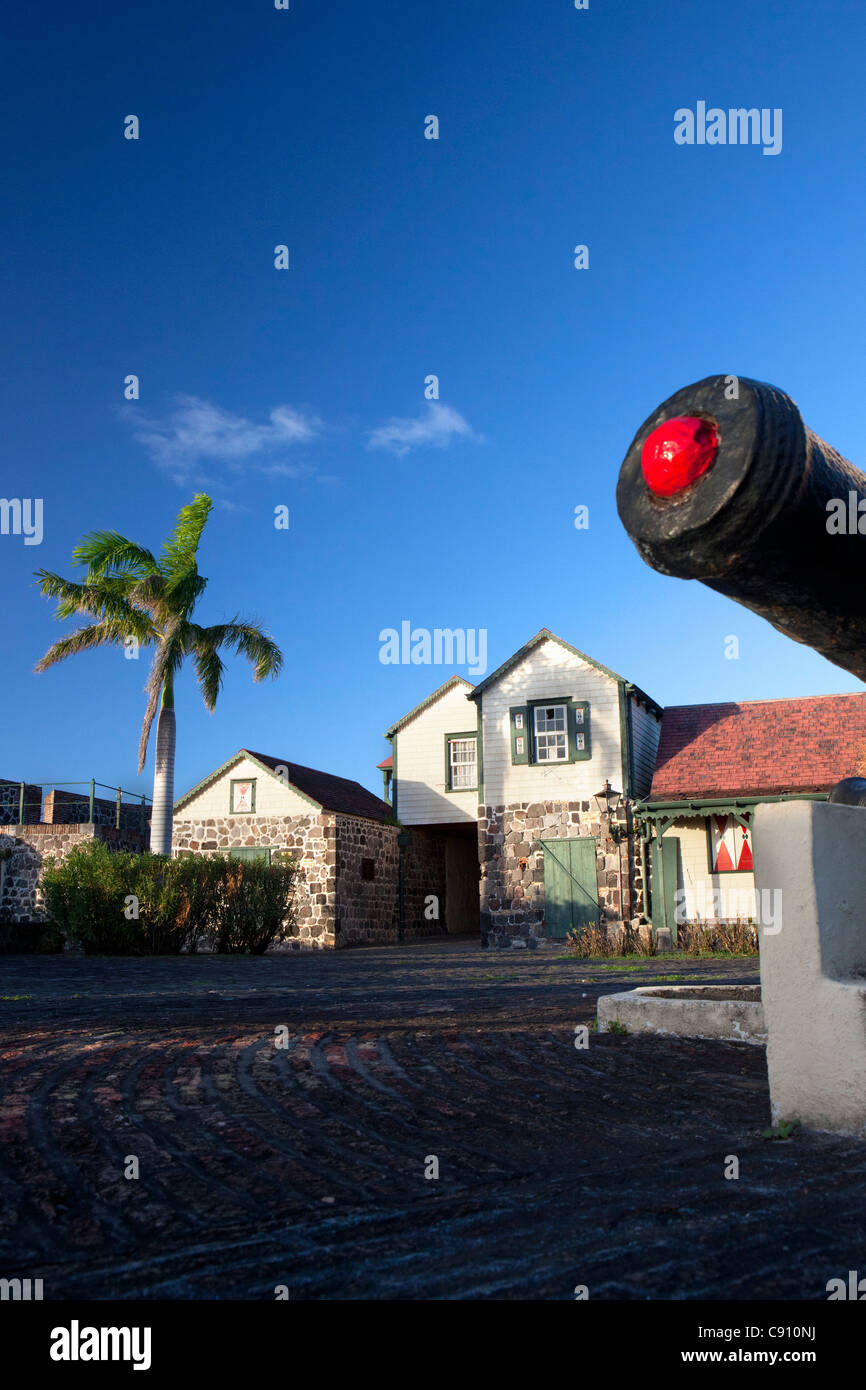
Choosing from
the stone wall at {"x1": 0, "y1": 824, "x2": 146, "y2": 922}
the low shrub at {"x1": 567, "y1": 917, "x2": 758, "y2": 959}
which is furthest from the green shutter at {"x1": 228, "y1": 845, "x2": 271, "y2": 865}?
the low shrub at {"x1": 567, "y1": 917, "x2": 758, "y2": 959}

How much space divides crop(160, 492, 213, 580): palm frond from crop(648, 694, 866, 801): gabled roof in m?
11.4

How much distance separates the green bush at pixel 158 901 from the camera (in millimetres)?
17094

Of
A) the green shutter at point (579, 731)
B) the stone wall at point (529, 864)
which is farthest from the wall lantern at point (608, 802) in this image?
the green shutter at point (579, 731)

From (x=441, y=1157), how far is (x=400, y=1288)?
42.9 inches

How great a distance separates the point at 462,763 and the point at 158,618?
26.6 ft

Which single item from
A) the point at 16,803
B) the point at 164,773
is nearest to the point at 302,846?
the point at 164,773

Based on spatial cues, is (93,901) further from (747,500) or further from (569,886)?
(747,500)

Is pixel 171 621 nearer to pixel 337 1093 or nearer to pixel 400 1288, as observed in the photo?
pixel 337 1093

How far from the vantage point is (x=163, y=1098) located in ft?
12.9

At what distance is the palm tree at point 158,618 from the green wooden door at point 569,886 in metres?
7.84

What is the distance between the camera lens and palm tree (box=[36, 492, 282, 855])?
20.7 metres

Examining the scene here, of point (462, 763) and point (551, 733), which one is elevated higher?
point (551, 733)

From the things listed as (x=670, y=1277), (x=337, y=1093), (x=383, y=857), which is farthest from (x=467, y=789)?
(x=670, y=1277)

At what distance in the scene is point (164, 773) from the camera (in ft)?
67.4
